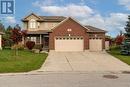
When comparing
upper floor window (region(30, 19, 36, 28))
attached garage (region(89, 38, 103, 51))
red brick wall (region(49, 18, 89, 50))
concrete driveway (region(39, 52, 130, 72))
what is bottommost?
concrete driveway (region(39, 52, 130, 72))

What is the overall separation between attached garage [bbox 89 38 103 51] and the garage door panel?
2.08 m

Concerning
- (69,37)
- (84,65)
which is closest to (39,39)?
(69,37)

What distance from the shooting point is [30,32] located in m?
48.8

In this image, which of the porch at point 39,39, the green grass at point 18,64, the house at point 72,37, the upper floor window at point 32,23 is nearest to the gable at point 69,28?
the house at point 72,37

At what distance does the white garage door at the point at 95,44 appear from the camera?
4481 centimetres

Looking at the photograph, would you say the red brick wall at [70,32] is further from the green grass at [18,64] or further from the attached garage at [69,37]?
the green grass at [18,64]

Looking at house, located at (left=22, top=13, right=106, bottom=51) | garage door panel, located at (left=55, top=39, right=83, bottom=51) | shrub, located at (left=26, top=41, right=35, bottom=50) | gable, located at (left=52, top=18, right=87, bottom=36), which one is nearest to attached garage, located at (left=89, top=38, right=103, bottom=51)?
house, located at (left=22, top=13, right=106, bottom=51)

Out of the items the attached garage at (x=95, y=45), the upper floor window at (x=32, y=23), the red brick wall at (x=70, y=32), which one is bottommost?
the attached garage at (x=95, y=45)

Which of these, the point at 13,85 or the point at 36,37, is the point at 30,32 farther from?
the point at 13,85

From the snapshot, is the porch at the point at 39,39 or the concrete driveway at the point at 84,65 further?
the porch at the point at 39,39

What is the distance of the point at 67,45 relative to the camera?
43375 millimetres

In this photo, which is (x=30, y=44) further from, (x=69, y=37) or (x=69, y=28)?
(x=69, y=28)

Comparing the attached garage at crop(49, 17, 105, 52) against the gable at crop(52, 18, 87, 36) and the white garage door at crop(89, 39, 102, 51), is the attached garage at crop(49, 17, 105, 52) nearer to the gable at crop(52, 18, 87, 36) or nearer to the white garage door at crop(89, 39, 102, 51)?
the gable at crop(52, 18, 87, 36)

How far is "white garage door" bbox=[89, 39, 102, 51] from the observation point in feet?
147
